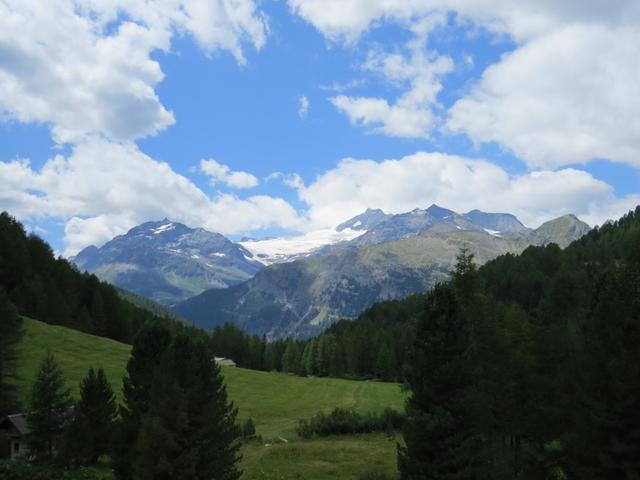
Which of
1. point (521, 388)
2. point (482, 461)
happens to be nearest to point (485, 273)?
point (521, 388)

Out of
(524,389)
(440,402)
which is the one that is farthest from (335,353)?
(440,402)

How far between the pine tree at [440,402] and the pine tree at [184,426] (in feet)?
35.4

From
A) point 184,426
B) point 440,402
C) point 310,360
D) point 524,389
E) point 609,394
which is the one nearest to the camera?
point 609,394

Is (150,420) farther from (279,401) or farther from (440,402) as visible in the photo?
(279,401)

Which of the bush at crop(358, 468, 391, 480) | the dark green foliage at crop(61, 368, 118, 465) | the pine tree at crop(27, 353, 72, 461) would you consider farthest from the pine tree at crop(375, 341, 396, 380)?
the pine tree at crop(27, 353, 72, 461)

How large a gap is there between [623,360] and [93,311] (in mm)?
124635

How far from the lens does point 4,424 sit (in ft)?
160

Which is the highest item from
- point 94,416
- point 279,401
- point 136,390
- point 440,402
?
point 440,402

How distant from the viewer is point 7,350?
184ft

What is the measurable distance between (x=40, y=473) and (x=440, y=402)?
99.7 feet

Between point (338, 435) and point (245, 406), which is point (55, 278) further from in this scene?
point (338, 435)

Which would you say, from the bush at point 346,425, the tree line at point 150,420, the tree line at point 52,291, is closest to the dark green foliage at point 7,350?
the tree line at point 150,420

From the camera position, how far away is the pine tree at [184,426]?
27344 mm

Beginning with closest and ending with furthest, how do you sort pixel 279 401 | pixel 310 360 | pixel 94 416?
pixel 94 416, pixel 279 401, pixel 310 360
